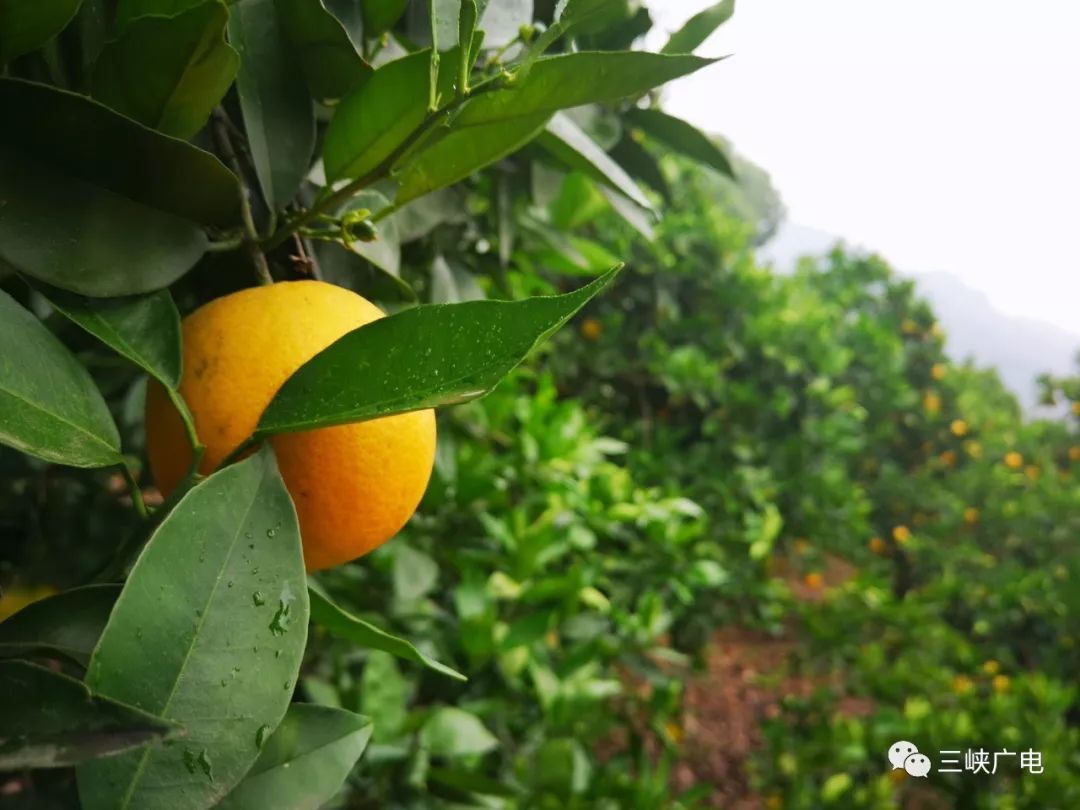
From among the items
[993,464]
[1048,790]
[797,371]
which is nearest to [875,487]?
[993,464]

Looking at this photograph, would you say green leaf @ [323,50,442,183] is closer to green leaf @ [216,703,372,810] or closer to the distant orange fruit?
green leaf @ [216,703,372,810]

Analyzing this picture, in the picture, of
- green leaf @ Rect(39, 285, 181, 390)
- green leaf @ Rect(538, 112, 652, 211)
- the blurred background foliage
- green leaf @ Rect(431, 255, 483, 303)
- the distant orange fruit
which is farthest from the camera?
the distant orange fruit

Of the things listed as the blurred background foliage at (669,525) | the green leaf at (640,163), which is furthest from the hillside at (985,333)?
the green leaf at (640,163)

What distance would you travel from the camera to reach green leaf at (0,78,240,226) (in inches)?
10.7

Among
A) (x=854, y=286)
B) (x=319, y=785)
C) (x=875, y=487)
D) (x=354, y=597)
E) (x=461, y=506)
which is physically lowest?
(x=319, y=785)

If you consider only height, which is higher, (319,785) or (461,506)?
(461,506)

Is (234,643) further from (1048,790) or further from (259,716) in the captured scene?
(1048,790)

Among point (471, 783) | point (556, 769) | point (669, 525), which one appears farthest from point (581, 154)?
point (669, 525)

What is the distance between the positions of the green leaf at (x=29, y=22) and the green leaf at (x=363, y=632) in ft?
0.73

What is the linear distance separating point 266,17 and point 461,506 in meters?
0.57

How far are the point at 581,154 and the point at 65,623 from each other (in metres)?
0.31

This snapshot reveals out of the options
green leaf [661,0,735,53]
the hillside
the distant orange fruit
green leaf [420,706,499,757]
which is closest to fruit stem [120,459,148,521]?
green leaf [661,0,735,53]

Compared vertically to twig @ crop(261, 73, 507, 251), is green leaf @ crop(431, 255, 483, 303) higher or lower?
higher

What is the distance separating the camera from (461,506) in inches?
33.6
